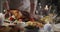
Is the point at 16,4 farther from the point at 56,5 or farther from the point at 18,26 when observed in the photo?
the point at 56,5

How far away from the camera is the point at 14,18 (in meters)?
1.18

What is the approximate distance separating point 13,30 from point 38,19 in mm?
216

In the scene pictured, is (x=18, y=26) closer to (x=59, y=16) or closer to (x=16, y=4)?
(x=16, y=4)

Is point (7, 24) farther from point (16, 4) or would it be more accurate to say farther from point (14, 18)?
point (16, 4)

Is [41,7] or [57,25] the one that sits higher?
[41,7]

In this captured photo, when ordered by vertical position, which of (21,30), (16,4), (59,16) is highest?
(16,4)

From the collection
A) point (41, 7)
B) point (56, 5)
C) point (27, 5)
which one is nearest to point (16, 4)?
point (27, 5)

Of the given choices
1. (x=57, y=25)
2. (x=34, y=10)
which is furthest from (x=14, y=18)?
(x=57, y=25)

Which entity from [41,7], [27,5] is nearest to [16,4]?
[27,5]

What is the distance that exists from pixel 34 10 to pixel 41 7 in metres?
0.06

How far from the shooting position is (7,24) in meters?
1.17

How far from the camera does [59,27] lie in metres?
1.12

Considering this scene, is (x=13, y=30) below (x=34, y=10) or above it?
below

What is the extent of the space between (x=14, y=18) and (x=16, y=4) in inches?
4.4
